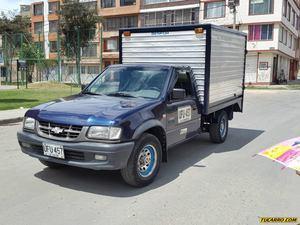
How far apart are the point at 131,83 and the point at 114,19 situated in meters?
51.0

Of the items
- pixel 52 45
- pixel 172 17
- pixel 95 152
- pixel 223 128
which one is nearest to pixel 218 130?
pixel 223 128

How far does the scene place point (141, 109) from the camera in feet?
17.0

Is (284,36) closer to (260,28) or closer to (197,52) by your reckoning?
(260,28)

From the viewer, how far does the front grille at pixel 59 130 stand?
4766 millimetres

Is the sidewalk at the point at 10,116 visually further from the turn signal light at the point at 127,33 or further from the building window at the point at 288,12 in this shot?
the building window at the point at 288,12

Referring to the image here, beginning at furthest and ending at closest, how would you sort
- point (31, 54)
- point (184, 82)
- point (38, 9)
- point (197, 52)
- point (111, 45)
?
point (38, 9) → point (111, 45) → point (31, 54) → point (197, 52) → point (184, 82)

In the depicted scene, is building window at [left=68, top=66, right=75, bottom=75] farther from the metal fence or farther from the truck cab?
the truck cab

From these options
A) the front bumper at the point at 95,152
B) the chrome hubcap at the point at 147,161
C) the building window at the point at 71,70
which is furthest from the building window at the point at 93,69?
the front bumper at the point at 95,152

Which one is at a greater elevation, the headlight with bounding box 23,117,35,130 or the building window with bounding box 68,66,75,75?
the building window with bounding box 68,66,75,75

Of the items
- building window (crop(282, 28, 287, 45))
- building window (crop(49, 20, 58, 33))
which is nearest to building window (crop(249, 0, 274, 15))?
building window (crop(282, 28, 287, 45))

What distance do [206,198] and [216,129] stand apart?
3483 millimetres

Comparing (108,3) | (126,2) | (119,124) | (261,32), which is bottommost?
(119,124)

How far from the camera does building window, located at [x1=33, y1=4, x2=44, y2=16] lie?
213 ft

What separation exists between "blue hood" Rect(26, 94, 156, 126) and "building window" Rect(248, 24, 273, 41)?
37771 millimetres
